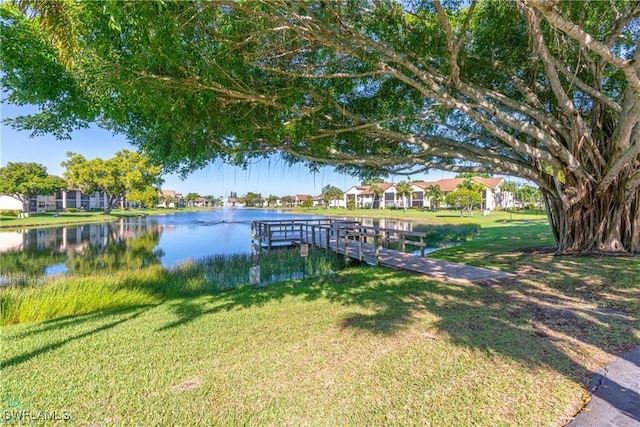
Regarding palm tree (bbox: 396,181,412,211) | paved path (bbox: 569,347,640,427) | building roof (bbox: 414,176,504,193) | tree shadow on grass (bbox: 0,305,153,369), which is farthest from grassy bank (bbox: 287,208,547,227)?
tree shadow on grass (bbox: 0,305,153,369)

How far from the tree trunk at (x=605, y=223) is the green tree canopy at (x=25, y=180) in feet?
176

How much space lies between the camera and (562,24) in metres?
4.12

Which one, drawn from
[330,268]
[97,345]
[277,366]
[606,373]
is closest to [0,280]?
[97,345]

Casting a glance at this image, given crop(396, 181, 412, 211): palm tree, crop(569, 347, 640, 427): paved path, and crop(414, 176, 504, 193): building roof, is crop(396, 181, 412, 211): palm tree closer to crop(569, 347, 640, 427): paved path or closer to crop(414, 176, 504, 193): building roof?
crop(414, 176, 504, 193): building roof

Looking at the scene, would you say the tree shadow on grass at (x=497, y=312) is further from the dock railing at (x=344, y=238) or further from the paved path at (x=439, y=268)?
the dock railing at (x=344, y=238)

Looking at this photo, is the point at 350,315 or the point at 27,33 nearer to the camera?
the point at 350,315

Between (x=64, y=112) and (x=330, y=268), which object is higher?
(x=64, y=112)

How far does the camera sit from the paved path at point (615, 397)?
248 centimetres

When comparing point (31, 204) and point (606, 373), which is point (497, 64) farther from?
point (31, 204)

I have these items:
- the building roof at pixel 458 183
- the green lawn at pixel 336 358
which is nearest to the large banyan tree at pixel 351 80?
the green lawn at pixel 336 358

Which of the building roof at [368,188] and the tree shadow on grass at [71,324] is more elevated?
the building roof at [368,188]

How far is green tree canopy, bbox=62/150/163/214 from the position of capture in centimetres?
4450

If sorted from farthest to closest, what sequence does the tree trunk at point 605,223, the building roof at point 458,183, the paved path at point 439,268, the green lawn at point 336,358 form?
the building roof at point 458,183 < the tree trunk at point 605,223 < the paved path at point 439,268 < the green lawn at point 336,358

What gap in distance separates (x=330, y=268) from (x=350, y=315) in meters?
6.26
